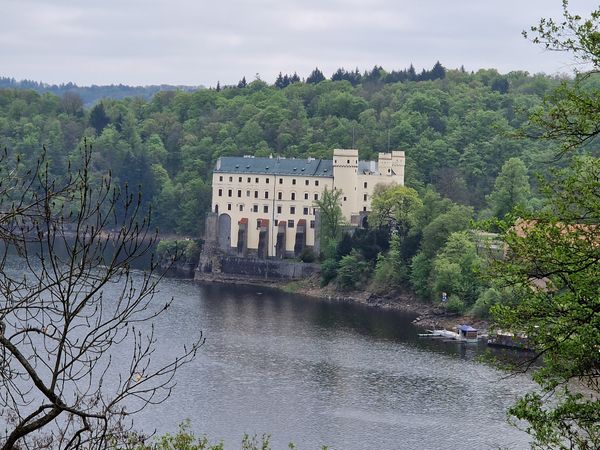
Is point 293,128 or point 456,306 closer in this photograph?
point 456,306

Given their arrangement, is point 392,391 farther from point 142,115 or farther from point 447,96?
point 142,115

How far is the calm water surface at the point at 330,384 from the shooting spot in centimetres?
2734

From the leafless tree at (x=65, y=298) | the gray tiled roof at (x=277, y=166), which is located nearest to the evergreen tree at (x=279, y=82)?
the gray tiled roof at (x=277, y=166)

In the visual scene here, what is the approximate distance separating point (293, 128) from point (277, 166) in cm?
1874

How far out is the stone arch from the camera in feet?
207

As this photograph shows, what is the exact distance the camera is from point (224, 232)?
208 ft

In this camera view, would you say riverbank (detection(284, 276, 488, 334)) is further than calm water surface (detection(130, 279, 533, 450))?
Yes

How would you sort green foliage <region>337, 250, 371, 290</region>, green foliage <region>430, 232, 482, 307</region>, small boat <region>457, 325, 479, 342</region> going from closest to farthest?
small boat <region>457, 325, 479, 342</region>, green foliage <region>430, 232, 482, 307</region>, green foliage <region>337, 250, 371, 290</region>

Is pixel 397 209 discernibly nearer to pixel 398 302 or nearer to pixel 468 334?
pixel 398 302

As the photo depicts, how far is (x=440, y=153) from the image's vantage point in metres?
72.1

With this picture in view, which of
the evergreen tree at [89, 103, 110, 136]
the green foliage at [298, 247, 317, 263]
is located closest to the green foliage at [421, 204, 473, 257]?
the green foliage at [298, 247, 317, 263]

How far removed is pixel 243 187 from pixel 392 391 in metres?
31.7

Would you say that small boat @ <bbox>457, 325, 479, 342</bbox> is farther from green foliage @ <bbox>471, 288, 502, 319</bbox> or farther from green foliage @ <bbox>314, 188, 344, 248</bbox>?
green foliage @ <bbox>314, 188, 344, 248</bbox>

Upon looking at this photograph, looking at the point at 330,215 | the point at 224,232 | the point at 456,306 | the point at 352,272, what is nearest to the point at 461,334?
the point at 456,306
